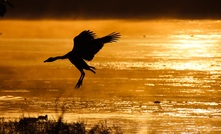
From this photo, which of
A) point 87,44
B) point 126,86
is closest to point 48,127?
point 87,44

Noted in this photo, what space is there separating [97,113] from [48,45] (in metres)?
23.1

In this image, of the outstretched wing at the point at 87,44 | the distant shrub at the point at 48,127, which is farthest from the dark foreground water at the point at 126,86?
the outstretched wing at the point at 87,44

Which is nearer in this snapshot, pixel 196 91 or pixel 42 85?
pixel 196 91

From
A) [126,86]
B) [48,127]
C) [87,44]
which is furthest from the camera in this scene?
[126,86]

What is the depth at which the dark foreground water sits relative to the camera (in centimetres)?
1961

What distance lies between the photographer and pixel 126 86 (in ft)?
85.3

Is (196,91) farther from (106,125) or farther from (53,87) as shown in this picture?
(106,125)

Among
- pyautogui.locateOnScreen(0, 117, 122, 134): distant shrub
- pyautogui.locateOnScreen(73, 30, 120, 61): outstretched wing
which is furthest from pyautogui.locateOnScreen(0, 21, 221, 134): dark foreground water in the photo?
pyautogui.locateOnScreen(73, 30, 120, 61): outstretched wing

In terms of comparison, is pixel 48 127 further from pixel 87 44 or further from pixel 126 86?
pixel 126 86

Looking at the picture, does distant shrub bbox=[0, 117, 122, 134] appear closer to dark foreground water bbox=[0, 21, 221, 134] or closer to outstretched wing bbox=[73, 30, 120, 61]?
dark foreground water bbox=[0, 21, 221, 134]

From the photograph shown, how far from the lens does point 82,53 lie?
60.8 ft

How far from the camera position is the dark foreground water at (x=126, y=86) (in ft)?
64.3

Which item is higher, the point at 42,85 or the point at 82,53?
the point at 82,53

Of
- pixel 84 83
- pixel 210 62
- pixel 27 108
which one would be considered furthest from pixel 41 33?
pixel 27 108
